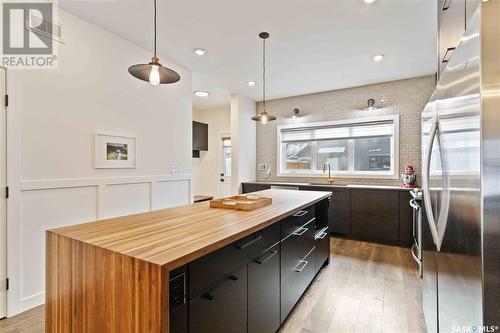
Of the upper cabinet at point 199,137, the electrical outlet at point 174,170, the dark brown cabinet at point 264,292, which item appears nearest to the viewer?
the dark brown cabinet at point 264,292

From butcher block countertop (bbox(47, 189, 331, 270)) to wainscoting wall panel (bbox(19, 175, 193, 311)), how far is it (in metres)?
1.23

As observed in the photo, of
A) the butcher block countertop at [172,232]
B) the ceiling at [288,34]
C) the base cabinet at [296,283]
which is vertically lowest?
the base cabinet at [296,283]

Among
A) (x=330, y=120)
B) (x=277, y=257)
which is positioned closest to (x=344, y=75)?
(x=330, y=120)

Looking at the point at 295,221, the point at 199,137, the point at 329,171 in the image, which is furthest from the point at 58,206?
the point at 329,171

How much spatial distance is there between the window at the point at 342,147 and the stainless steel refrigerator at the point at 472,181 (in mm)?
3583

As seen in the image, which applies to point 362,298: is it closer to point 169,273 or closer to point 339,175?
point 169,273

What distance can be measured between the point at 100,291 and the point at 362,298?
2.26 m

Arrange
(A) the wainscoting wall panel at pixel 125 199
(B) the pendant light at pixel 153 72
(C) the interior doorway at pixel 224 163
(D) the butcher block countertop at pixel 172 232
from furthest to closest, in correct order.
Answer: (C) the interior doorway at pixel 224 163, (A) the wainscoting wall panel at pixel 125 199, (B) the pendant light at pixel 153 72, (D) the butcher block countertop at pixel 172 232

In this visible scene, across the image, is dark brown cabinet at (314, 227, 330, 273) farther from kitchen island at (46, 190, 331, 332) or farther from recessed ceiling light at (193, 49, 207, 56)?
recessed ceiling light at (193, 49, 207, 56)

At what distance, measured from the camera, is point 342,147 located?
4836 mm

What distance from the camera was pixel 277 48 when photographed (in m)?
Result: 3.11

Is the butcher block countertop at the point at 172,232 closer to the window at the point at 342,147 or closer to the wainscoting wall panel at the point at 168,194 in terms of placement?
the wainscoting wall panel at the point at 168,194

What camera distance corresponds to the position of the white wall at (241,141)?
5.05 metres

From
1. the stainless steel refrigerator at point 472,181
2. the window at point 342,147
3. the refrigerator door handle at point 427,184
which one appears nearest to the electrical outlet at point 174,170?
the window at point 342,147
